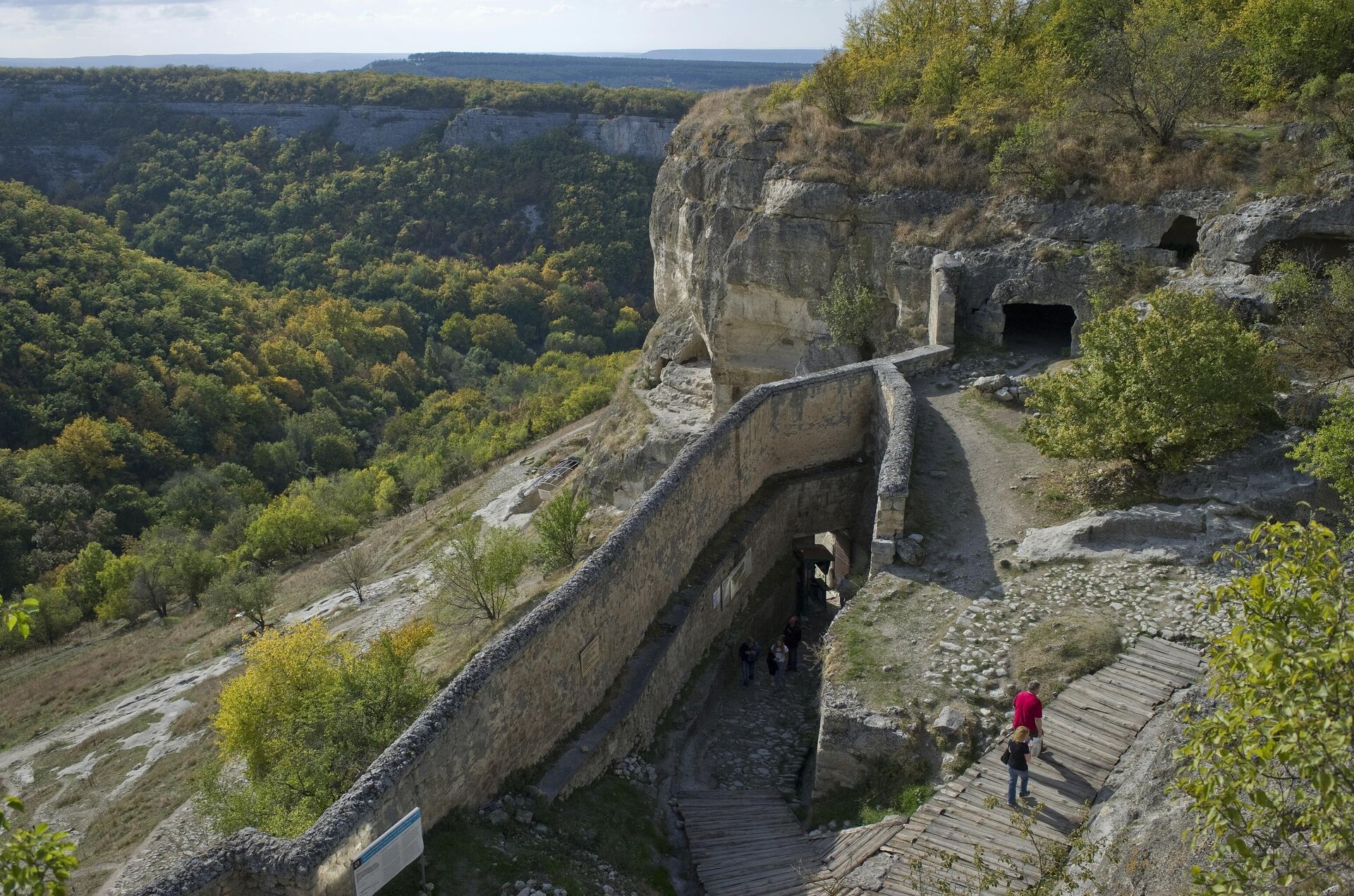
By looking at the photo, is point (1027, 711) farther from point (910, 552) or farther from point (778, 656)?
point (778, 656)

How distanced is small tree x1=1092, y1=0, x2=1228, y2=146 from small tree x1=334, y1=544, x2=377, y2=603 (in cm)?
2389

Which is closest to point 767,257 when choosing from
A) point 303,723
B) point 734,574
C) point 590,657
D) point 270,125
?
point 734,574

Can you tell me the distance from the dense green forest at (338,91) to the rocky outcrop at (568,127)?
1.41 metres

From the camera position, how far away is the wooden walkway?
740 cm

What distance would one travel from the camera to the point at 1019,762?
25.0 feet

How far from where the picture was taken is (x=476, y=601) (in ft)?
63.0

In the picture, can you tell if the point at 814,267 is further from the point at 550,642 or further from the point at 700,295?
the point at 550,642

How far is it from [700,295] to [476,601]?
12020 mm

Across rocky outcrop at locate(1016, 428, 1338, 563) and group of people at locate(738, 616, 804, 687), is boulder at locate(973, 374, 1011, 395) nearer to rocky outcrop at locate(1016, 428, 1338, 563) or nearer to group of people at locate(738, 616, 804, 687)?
rocky outcrop at locate(1016, 428, 1338, 563)

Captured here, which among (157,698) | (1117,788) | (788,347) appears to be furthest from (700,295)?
(1117,788)

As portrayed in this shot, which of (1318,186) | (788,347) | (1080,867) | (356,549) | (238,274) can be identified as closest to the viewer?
(1080,867)

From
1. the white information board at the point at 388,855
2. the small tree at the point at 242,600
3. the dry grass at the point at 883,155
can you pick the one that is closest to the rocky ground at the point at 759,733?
the white information board at the point at 388,855

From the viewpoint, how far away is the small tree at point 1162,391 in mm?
11289

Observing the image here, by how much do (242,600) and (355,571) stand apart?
332cm
